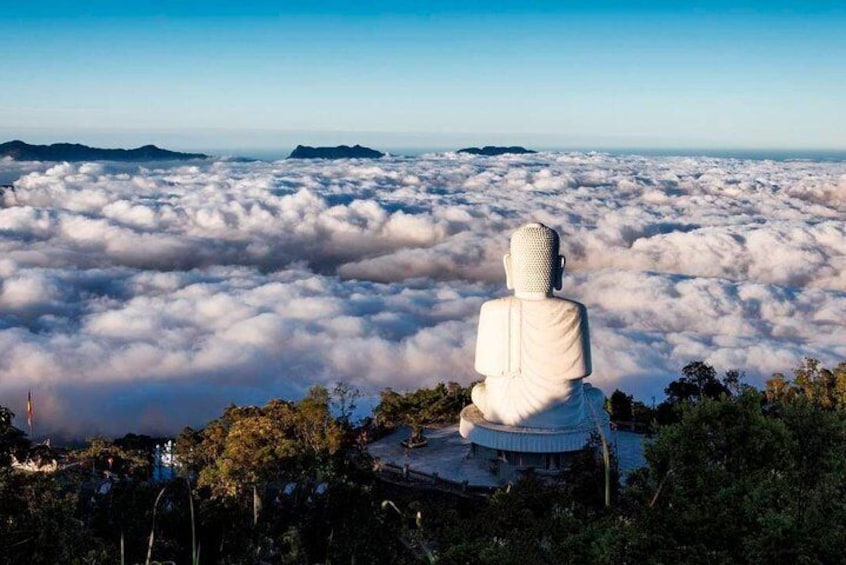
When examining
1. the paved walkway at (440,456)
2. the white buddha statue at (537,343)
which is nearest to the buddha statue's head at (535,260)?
the white buddha statue at (537,343)

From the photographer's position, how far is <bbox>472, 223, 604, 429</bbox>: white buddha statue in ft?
84.9

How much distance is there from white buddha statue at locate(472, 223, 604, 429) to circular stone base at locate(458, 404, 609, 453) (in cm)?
47

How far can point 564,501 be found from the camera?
17.5 m

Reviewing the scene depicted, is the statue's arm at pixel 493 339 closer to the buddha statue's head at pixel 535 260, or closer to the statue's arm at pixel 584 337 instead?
the buddha statue's head at pixel 535 260

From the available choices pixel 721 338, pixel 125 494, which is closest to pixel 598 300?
pixel 721 338

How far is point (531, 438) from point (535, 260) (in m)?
5.67

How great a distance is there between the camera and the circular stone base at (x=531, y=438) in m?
25.2

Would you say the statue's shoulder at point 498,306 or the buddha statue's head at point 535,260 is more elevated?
the buddha statue's head at point 535,260

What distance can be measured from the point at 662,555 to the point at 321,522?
7.84 meters

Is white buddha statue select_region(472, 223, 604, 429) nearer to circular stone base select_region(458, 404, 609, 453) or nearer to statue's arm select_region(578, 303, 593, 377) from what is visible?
statue's arm select_region(578, 303, 593, 377)

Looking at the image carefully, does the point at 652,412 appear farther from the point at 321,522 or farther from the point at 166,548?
the point at 166,548

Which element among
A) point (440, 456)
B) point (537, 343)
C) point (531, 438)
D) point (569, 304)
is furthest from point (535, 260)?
point (440, 456)

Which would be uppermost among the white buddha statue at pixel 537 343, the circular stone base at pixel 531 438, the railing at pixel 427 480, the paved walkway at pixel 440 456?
the white buddha statue at pixel 537 343

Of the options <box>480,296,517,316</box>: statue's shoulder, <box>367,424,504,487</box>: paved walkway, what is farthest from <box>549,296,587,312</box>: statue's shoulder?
<box>367,424,504,487</box>: paved walkway
